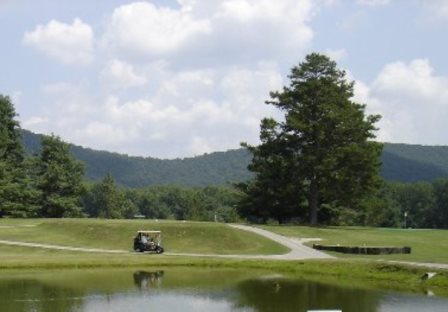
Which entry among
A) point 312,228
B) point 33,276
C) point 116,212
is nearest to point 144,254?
point 33,276

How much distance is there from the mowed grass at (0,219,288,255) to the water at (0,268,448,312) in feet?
45.3

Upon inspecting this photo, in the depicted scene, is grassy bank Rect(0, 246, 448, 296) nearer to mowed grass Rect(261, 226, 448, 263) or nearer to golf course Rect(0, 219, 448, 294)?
golf course Rect(0, 219, 448, 294)

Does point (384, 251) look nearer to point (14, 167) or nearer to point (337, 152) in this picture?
point (337, 152)

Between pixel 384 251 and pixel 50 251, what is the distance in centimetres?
2523

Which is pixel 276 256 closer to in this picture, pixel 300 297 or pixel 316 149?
pixel 300 297

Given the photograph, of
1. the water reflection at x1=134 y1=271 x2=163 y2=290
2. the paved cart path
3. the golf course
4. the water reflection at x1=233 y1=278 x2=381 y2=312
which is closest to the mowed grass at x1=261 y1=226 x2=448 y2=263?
the golf course

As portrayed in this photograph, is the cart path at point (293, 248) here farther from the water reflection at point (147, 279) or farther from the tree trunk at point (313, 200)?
the tree trunk at point (313, 200)

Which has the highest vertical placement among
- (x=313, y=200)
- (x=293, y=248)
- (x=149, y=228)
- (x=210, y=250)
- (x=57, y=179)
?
(x=57, y=179)

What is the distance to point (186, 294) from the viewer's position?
32.2 m

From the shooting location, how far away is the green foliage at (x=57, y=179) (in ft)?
319

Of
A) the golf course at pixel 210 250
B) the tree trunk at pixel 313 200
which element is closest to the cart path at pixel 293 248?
the golf course at pixel 210 250

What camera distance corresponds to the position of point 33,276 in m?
39.8

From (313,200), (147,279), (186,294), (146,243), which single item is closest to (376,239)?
(313,200)

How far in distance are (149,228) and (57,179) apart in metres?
41.1
